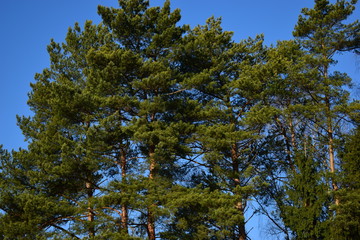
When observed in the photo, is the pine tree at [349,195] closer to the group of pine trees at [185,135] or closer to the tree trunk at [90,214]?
the group of pine trees at [185,135]

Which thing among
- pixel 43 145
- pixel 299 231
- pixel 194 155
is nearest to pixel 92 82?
pixel 43 145

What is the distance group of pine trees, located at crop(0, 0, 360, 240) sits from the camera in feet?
52.4

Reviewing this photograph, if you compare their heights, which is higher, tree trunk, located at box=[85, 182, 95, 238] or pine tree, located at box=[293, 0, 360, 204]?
pine tree, located at box=[293, 0, 360, 204]

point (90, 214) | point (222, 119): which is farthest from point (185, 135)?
point (90, 214)

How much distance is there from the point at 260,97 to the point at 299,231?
5.53 metres

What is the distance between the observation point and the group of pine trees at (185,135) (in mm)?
15977

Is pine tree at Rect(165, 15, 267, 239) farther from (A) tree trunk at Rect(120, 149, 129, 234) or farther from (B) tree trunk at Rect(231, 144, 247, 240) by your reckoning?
(A) tree trunk at Rect(120, 149, 129, 234)

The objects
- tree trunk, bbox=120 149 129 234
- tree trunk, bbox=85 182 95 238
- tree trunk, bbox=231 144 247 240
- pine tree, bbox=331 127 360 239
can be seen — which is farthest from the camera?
tree trunk, bbox=231 144 247 240

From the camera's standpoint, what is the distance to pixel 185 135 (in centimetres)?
1823

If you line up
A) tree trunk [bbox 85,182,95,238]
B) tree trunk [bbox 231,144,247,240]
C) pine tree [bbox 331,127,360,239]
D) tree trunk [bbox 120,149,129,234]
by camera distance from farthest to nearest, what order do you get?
tree trunk [bbox 231,144,247,240], tree trunk [bbox 120,149,129,234], tree trunk [bbox 85,182,95,238], pine tree [bbox 331,127,360,239]

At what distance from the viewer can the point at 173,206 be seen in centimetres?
1523

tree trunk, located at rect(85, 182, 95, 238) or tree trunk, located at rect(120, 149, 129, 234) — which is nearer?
tree trunk, located at rect(85, 182, 95, 238)

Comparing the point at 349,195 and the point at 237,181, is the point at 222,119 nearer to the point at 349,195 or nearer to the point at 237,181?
the point at 237,181

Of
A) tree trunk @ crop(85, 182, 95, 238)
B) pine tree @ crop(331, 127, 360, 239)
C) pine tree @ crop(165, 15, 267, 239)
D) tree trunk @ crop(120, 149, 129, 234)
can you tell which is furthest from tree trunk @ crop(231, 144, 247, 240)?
tree trunk @ crop(85, 182, 95, 238)
